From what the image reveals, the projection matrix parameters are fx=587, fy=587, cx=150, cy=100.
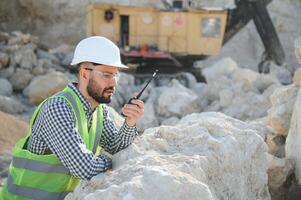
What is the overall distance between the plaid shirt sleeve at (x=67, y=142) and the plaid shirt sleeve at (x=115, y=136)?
325mm

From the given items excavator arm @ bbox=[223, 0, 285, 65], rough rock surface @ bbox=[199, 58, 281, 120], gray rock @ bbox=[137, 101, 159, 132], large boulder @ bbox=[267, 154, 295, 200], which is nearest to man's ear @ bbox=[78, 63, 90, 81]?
large boulder @ bbox=[267, 154, 295, 200]

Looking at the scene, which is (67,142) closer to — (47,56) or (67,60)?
(47,56)

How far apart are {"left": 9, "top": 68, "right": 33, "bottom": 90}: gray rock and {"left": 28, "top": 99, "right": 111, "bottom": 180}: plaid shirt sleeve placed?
38.0 ft

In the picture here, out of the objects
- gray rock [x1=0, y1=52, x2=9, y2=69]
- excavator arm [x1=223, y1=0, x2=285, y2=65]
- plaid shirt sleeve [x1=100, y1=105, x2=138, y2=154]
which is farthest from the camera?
excavator arm [x1=223, y1=0, x2=285, y2=65]

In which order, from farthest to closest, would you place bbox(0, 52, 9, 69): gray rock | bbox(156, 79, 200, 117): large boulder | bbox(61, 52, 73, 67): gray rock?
bbox(61, 52, 73, 67): gray rock, bbox(0, 52, 9, 69): gray rock, bbox(156, 79, 200, 117): large boulder

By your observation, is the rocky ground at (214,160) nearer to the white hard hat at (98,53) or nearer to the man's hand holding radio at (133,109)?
the man's hand holding radio at (133,109)

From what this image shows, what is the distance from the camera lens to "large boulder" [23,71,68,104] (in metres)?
12.5

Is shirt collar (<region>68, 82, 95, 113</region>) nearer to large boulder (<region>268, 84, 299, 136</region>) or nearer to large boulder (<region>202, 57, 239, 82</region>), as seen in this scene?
large boulder (<region>268, 84, 299, 136</region>)

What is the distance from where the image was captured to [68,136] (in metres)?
2.59

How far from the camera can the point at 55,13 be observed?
23.5 meters

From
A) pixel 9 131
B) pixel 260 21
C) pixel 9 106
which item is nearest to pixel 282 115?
pixel 9 131

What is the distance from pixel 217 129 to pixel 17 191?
3.32ft

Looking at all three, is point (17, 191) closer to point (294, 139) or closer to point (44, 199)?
point (44, 199)

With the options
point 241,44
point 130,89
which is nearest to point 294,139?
point 130,89
